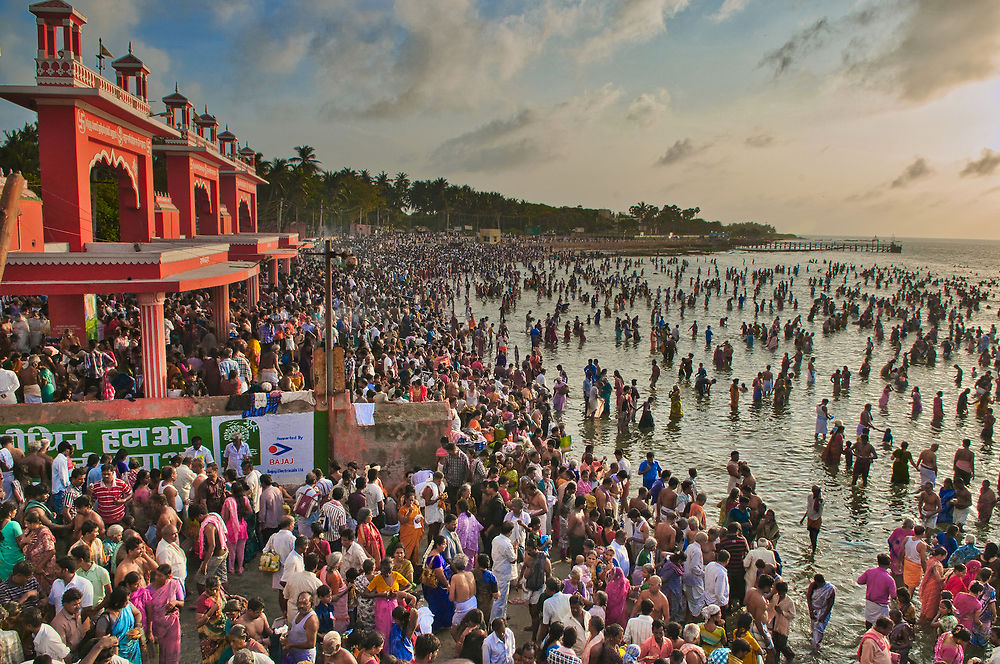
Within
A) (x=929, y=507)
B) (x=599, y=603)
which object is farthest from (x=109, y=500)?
(x=929, y=507)

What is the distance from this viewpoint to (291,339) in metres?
17.0

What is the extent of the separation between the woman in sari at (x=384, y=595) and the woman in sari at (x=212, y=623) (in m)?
1.24

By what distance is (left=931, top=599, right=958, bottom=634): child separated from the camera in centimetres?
711

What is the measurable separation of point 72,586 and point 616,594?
494cm

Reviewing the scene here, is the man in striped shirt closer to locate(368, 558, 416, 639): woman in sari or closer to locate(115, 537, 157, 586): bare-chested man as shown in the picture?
locate(115, 537, 157, 586): bare-chested man

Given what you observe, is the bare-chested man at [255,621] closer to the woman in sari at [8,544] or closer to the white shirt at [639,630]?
the woman in sari at [8,544]

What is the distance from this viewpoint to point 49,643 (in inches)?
196

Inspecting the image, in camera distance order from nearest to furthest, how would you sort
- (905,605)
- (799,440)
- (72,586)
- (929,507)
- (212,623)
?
(212,623)
(72,586)
(905,605)
(929,507)
(799,440)

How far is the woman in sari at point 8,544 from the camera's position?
6172mm

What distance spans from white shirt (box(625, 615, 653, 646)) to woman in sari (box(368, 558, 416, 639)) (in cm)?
A: 194

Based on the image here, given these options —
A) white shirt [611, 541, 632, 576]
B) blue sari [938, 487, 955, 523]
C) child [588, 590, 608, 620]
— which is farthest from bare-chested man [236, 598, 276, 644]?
blue sari [938, 487, 955, 523]

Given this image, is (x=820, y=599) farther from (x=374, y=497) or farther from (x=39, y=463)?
(x=39, y=463)

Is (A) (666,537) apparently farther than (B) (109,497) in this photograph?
Yes

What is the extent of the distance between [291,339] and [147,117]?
22.8 ft
